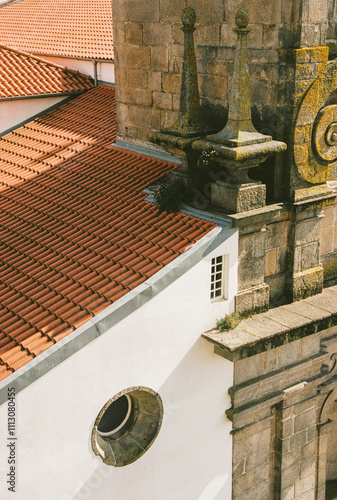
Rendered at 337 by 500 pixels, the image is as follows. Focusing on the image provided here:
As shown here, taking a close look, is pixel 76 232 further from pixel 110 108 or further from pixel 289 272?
pixel 110 108

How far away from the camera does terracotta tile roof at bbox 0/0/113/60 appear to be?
61.6ft

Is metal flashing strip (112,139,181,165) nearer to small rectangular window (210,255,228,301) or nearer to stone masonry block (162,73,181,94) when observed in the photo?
stone masonry block (162,73,181,94)

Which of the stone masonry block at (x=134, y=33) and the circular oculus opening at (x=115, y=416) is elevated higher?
the stone masonry block at (x=134, y=33)

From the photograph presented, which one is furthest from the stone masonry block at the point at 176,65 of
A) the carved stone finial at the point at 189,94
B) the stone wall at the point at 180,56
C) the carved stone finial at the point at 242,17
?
the carved stone finial at the point at 242,17

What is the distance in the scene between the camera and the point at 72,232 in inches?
440

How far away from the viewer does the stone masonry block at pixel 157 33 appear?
1199cm

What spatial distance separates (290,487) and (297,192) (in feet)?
17.7

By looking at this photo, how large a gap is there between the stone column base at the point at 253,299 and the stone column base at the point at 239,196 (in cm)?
135

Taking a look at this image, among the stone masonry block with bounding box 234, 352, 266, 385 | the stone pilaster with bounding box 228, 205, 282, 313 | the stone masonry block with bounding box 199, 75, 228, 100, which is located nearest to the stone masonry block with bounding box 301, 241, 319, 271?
the stone pilaster with bounding box 228, 205, 282, 313

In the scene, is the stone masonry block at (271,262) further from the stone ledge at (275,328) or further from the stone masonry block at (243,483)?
the stone masonry block at (243,483)

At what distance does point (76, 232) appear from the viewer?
11.1 meters

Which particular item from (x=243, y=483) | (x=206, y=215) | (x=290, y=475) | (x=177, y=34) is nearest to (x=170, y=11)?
(x=177, y=34)

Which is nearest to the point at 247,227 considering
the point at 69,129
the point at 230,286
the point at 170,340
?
the point at 230,286


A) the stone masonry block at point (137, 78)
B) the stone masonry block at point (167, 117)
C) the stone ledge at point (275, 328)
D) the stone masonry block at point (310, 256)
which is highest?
the stone masonry block at point (137, 78)
